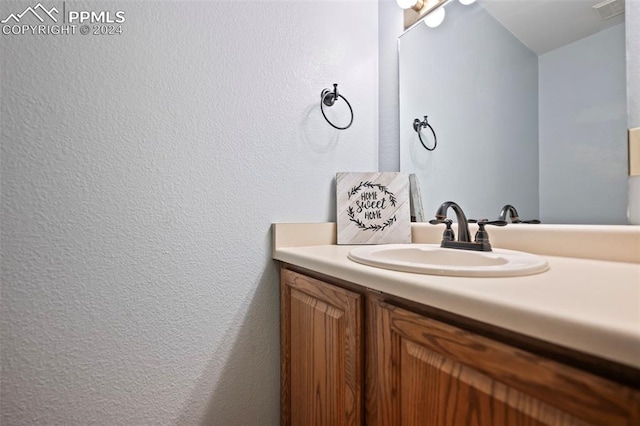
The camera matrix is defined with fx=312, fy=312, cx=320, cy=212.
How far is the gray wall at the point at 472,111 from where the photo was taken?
3.19ft

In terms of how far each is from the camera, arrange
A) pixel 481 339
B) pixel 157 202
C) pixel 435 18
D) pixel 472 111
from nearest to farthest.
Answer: pixel 481 339, pixel 157 202, pixel 472 111, pixel 435 18

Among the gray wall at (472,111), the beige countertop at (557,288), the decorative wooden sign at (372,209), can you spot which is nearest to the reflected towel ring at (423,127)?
the gray wall at (472,111)

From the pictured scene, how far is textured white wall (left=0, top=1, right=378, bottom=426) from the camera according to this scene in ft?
2.61

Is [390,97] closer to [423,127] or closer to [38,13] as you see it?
[423,127]

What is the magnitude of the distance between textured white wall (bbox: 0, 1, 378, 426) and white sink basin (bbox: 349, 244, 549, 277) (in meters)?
0.37

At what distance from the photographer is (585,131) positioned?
847 millimetres

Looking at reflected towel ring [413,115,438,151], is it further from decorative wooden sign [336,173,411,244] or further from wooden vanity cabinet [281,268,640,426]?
wooden vanity cabinet [281,268,640,426]

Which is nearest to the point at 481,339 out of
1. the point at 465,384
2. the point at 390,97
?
the point at 465,384

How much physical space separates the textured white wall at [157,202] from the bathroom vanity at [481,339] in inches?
10.0

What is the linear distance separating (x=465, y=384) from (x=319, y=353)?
1.53 ft

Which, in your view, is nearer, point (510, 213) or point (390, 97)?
point (510, 213)

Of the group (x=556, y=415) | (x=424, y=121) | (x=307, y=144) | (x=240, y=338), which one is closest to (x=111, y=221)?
(x=240, y=338)

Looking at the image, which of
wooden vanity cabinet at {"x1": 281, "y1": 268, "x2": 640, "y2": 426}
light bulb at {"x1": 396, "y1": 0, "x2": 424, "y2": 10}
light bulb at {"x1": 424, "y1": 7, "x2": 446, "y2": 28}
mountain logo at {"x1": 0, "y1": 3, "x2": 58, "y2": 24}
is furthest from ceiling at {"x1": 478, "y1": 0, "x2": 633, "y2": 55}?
mountain logo at {"x1": 0, "y1": 3, "x2": 58, "y2": 24}

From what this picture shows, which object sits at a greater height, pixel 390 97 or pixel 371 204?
pixel 390 97
